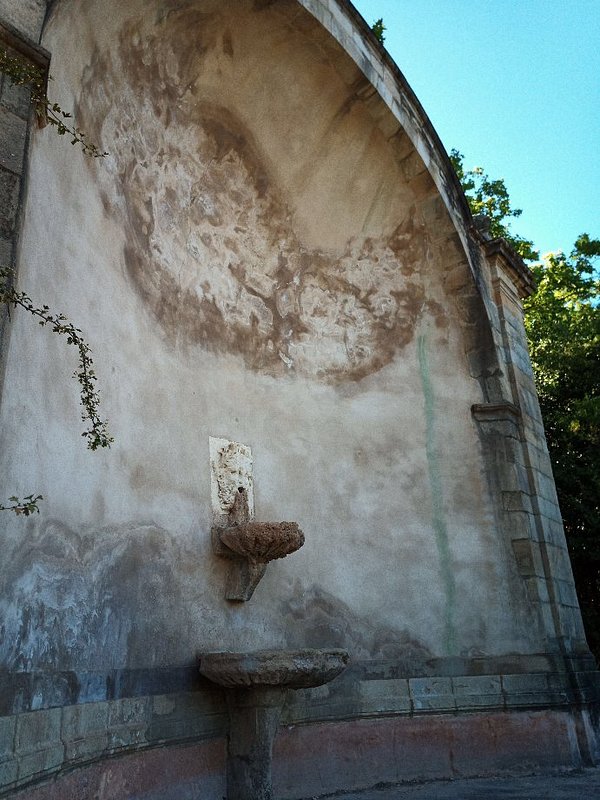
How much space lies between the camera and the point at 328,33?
6.05 meters

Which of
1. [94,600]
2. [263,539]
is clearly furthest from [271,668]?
[94,600]

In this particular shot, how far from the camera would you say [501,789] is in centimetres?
515

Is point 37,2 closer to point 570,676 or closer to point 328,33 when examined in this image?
point 328,33

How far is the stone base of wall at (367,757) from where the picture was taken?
408cm

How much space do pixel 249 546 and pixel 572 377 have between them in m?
7.33

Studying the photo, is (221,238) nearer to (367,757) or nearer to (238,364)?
(238,364)

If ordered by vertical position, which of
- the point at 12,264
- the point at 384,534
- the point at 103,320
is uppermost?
the point at 103,320

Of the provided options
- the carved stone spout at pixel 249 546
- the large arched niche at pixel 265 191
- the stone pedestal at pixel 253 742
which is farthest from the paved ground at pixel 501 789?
the large arched niche at pixel 265 191

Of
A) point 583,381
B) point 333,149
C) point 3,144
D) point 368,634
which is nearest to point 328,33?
point 333,149

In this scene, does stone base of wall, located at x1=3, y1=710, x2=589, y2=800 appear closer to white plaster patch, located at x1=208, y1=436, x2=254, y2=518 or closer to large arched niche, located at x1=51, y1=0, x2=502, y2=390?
white plaster patch, located at x1=208, y1=436, x2=254, y2=518

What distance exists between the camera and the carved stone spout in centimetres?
496

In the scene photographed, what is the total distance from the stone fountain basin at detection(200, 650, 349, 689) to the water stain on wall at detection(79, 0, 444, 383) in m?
2.21

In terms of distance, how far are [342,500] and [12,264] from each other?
3909 millimetres

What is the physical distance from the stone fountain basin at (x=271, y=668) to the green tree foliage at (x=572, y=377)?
6.38 meters
